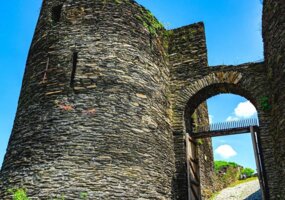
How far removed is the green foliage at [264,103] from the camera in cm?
871

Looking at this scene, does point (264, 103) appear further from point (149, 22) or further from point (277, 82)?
point (149, 22)

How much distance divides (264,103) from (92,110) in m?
4.89

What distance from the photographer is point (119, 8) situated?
9453 millimetres

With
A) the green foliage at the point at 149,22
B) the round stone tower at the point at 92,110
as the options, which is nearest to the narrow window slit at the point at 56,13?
the round stone tower at the point at 92,110

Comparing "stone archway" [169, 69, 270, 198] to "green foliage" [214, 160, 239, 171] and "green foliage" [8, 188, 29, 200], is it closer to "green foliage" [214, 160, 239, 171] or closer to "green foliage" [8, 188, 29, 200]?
Result: "green foliage" [8, 188, 29, 200]

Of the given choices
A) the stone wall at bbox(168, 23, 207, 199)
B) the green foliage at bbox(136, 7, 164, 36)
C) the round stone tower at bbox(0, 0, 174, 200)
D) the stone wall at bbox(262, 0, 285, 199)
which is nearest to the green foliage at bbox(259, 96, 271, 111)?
the stone wall at bbox(262, 0, 285, 199)

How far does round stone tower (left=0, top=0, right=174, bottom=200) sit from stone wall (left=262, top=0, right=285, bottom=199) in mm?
2793

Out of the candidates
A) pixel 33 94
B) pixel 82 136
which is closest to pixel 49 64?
pixel 33 94

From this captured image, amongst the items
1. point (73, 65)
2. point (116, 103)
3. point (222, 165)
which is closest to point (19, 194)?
point (116, 103)

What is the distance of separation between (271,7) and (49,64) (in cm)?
641

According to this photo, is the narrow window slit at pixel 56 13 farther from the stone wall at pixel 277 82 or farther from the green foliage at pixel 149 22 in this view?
the stone wall at pixel 277 82

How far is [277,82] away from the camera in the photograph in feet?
26.4

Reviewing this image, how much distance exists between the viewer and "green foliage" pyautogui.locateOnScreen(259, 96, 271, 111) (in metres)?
8.71

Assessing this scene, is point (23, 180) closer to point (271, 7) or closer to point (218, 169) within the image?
point (271, 7)
